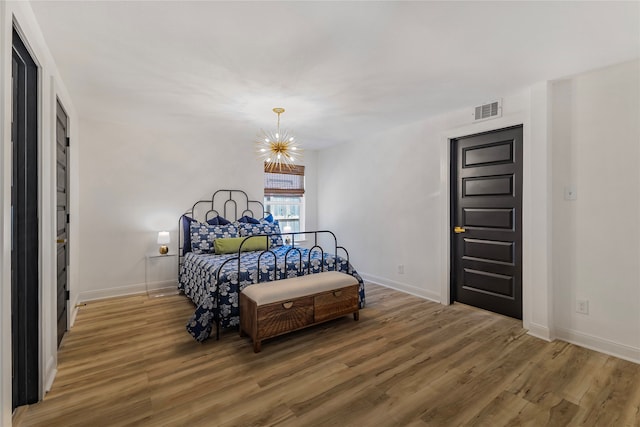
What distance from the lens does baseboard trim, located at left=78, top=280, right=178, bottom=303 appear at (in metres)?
3.93

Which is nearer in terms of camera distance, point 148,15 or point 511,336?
point 148,15

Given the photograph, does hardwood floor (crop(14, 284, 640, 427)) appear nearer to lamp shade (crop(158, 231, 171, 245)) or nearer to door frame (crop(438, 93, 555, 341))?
door frame (crop(438, 93, 555, 341))

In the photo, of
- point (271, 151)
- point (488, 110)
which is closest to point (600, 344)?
point (488, 110)

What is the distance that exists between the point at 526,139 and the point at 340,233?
3268mm

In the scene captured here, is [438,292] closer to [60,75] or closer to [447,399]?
[447,399]

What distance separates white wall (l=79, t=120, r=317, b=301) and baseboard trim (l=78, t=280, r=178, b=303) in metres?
0.01

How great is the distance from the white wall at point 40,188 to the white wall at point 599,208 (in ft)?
12.7

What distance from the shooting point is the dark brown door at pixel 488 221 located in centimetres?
321

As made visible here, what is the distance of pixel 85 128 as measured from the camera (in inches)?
154

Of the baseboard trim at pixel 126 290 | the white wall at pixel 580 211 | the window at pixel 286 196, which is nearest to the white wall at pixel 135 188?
the baseboard trim at pixel 126 290

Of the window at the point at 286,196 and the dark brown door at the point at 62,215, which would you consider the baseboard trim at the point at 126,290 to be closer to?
the dark brown door at the point at 62,215

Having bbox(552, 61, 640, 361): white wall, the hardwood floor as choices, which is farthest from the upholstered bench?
bbox(552, 61, 640, 361): white wall

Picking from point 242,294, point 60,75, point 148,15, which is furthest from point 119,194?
point 148,15

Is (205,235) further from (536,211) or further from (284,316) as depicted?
(536,211)
